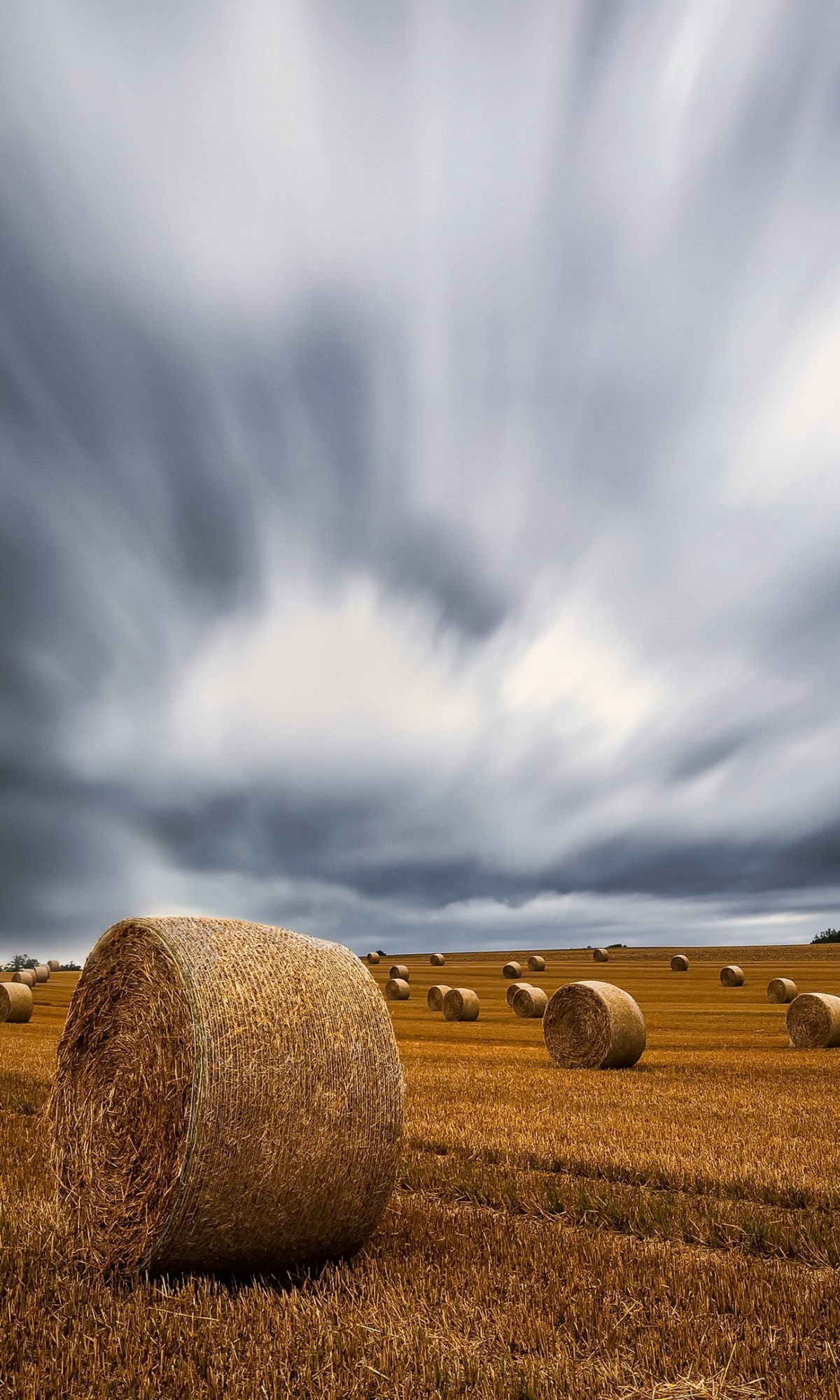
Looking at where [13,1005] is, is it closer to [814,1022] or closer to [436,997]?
[436,997]

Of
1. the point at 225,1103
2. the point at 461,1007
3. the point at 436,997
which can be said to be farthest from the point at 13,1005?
the point at 225,1103

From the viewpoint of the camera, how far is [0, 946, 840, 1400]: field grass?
423cm

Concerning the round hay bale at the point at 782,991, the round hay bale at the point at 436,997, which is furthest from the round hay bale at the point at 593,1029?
the round hay bale at the point at 782,991

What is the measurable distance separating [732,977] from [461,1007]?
18746mm

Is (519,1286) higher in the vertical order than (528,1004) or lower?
lower

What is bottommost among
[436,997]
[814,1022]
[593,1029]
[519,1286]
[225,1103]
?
[519,1286]

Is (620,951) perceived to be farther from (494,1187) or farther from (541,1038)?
(494,1187)

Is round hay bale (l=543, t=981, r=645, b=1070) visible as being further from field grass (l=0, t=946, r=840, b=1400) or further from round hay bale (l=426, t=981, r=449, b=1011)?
round hay bale (l=426, t=981, r=449, b=1011)

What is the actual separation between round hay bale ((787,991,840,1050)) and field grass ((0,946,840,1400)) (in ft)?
33.9

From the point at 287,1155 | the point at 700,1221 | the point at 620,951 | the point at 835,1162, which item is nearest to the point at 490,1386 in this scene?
the point at 287,1155

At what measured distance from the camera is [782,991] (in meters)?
36.2

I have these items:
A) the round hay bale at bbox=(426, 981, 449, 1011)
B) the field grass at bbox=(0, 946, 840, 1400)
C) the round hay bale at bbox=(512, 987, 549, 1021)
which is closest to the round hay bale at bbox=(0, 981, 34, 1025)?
the round hay bale at bbox=(426, 981, 449, 1011)

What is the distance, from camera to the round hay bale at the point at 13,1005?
2900cm

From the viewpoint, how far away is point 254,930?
663cm
